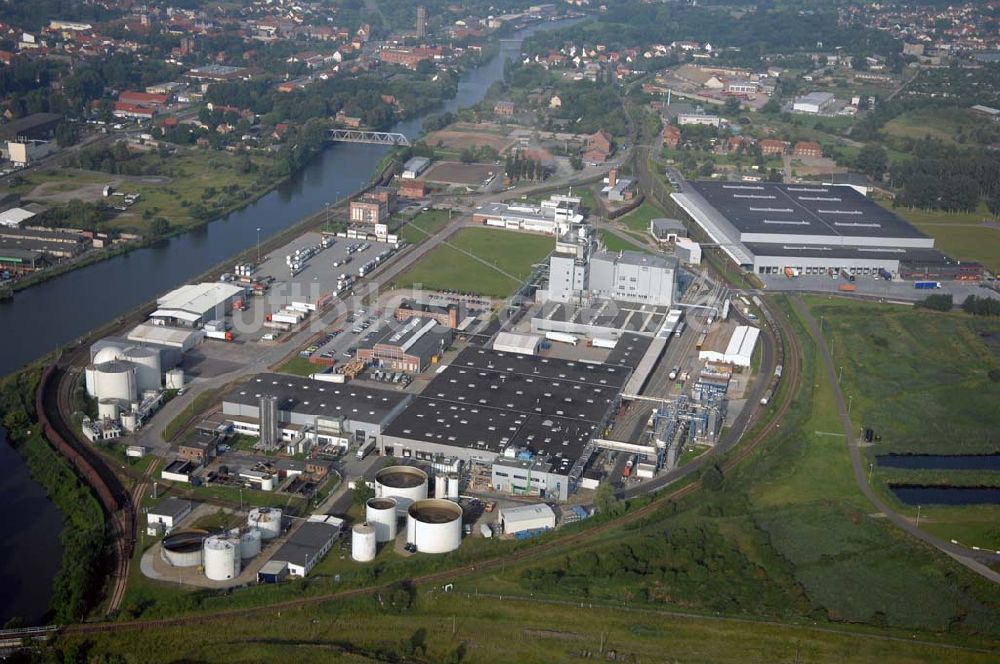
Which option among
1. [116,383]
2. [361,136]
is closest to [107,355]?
[116,383]

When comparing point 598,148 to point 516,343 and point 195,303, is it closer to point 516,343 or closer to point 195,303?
point 516,343

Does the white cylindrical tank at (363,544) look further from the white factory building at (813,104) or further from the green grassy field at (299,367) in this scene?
the white factory building at (813,104)

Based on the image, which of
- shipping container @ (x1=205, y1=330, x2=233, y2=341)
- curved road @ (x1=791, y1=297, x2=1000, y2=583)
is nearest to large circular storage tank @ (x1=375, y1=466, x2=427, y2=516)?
shipping container @ (x1=205, y1=330, x2=233, y2=341)

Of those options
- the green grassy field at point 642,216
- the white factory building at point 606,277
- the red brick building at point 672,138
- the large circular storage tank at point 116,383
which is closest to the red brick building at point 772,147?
the red brick building at point 672,138

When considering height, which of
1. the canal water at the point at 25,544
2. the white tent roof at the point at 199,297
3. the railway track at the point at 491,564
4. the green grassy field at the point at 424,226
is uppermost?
the white tent roof at the point at 199,297

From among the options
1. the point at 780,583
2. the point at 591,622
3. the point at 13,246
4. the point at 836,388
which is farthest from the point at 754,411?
the point at 13,246
